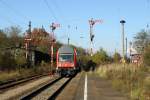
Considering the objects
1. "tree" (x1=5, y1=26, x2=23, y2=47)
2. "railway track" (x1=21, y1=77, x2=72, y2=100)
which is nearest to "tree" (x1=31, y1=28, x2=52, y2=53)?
"tree" (x1=5, y1=26, x2=23, y2=47)

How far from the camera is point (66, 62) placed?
48094mm

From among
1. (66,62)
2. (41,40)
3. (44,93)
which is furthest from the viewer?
(41,40)

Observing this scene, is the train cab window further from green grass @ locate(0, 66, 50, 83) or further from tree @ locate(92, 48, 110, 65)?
tree @ locate(92, 48, 110, 65)

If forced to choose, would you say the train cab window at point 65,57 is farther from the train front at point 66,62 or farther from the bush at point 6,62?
the bush at point 6,62

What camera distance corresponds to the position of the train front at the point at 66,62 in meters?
47.8

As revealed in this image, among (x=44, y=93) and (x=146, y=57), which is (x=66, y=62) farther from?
(x=44, y=93)

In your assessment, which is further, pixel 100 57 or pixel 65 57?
pixel 100 57

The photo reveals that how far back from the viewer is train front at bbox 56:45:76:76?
47.8 metres

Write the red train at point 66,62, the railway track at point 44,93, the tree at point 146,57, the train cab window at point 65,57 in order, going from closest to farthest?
the railway track at point 44,93 → the tree at point 146,57 → the red train at point 66,62 → the train cab window at point 65,57

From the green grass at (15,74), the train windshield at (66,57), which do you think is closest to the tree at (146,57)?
the train windshield at (66,57)

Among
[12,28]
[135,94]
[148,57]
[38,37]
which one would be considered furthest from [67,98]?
[38,37]

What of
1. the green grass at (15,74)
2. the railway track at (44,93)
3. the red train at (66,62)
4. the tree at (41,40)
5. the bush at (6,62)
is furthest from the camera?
the tree at (41,40)

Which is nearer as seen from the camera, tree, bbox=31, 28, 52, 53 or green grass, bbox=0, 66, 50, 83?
green grass, bbox=0, 66, 50, 83

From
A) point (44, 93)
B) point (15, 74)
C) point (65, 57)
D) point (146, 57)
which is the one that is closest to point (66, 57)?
point (65, 57)
